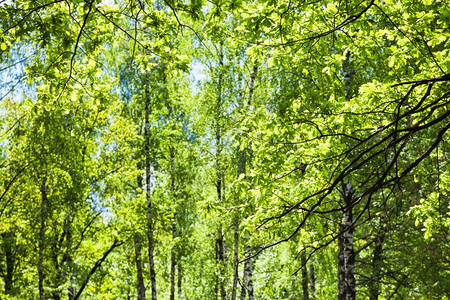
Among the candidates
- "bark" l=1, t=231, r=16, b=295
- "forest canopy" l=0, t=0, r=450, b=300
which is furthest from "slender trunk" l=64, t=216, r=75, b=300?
"bark" l=1, t=231, r=16, b=295

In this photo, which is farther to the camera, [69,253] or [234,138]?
[69,253]

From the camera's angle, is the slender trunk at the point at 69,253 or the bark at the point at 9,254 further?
the bark at the point at 9,254

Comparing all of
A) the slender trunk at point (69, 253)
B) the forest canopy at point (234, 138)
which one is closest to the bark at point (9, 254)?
the forest canopy at point (234, 138)

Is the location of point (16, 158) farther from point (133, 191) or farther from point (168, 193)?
point (168, 193)

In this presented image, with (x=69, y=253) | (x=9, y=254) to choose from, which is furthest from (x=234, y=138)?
(x=9, y=254)

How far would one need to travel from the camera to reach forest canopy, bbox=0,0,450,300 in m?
4.38

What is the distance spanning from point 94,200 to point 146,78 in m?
4.29

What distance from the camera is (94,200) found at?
1234 centimetres

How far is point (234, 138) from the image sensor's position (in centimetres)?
879

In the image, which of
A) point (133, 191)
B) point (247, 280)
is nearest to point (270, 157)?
point (247, 280)

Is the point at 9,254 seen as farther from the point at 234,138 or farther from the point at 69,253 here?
the point at 234,138

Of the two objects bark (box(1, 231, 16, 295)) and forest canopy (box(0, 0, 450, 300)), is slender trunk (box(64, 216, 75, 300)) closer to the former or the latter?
forest canopy (box(0, 0, 450, 300))

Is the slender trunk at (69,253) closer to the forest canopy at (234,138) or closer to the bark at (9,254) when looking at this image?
the forest canopy at (234,138)

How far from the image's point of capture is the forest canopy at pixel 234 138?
4379 millimetres
